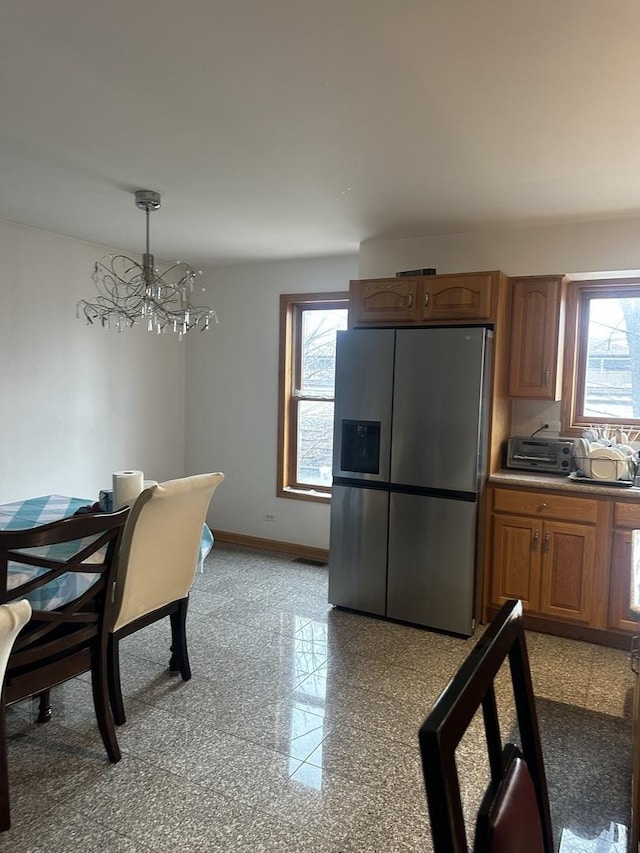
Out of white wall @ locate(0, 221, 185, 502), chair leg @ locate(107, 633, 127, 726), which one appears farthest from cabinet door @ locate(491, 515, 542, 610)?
white wall @ locate(0, 221, 185, 502)

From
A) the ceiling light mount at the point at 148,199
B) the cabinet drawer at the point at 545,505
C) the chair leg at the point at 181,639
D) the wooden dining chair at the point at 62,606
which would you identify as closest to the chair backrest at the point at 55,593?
the wooden dining chair at the point at 62,606

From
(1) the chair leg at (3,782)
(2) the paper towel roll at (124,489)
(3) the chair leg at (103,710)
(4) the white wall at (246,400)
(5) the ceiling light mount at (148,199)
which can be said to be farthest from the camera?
(4) the white wall at (246,400)

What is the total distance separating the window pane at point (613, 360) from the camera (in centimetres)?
377

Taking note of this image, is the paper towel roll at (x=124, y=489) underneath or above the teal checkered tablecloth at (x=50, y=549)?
above

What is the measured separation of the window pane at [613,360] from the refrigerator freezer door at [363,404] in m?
1.41

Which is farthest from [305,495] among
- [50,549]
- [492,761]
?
[492,761]

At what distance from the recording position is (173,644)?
287 cm

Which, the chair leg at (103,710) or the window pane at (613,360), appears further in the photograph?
the window pane at (613,360)

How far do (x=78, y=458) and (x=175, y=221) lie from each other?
1.91 m

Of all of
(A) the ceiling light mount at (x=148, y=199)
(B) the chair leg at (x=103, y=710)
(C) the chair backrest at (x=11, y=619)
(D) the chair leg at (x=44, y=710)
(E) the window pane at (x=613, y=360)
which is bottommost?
(D) the chair leg at (x=44, y=710)

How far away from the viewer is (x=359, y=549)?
3.70 metres

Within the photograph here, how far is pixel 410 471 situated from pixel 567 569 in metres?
1.04

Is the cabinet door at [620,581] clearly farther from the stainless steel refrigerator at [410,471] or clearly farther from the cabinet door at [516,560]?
the stainless steel refrigerator at [410,471]

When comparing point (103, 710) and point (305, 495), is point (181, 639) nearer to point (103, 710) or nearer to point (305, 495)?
point (103, 710)
